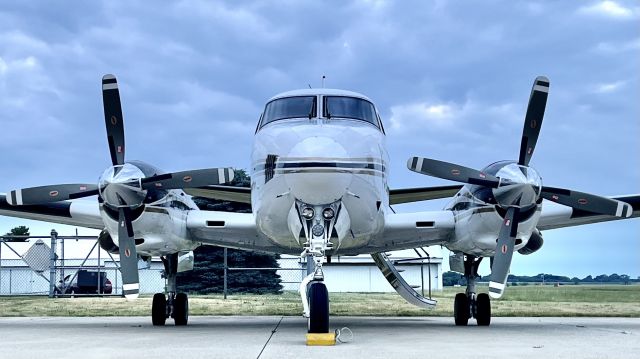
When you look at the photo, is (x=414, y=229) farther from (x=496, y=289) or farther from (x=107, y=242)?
(x=107, y=242)

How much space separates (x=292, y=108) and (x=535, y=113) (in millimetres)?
4643

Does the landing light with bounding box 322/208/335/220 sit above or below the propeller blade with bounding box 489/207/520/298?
above

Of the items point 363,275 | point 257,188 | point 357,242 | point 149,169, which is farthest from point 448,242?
point 363,275

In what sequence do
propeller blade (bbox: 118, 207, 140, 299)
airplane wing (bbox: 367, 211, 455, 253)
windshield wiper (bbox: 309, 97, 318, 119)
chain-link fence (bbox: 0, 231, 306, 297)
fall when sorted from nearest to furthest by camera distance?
1. windshield wiper (bbox: 309, 97, 318, 119)
2. propeller blade (bbox: 118, 207, 140, 299)
3. airplane wing (bbox: 367, 211, 455, 253)
4. chain-link fence (bbox: 0, 231, 306, 297)

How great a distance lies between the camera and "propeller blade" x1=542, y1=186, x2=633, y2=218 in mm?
13055

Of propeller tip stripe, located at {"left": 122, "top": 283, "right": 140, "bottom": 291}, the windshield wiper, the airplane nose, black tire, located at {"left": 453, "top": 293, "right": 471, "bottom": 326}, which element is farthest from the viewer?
black tire, located at {"left": 453, "top": 293, "right": 471, "bottom": 326}

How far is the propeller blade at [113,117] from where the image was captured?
13.5 m

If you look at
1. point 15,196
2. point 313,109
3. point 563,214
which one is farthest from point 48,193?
point 563,214

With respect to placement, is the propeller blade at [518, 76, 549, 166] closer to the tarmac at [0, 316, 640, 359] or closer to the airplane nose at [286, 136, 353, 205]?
the tarmac at [0, 316, 640, 359]

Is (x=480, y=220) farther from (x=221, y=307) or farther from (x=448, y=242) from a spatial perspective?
(x=221, y=307)

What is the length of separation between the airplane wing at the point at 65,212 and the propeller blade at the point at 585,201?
8.99 metres

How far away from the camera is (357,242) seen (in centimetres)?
1318

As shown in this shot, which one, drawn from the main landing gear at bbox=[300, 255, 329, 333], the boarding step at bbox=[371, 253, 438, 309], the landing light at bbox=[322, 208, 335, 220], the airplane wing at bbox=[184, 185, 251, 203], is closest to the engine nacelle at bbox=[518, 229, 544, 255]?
the boarding step at bbox=[371, 253, 438, 309]

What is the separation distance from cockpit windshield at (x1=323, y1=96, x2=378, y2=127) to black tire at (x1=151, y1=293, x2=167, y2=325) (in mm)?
5836
